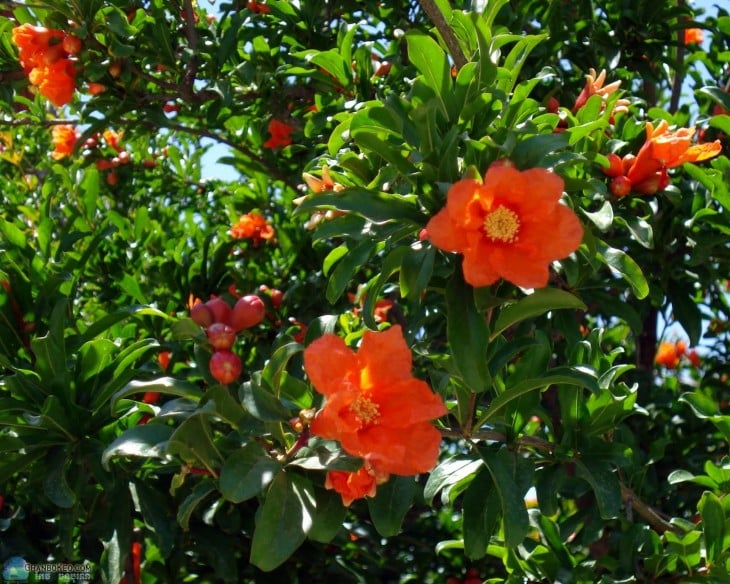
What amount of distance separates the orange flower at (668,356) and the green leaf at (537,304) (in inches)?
103

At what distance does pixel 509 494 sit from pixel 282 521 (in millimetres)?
379

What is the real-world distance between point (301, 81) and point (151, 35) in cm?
53

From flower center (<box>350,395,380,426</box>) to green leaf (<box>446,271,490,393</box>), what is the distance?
0.14m

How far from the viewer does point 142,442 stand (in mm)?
1362

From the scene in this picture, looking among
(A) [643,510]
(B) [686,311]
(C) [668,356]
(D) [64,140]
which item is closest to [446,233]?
(A) [643,510]

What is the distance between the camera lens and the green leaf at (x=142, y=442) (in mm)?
1328

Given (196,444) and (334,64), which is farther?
(334,64)

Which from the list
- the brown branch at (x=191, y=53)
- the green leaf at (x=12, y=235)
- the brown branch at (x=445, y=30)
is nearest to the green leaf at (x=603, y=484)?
the brown branch at (x=445, y=30)

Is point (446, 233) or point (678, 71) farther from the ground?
point (678, 71)

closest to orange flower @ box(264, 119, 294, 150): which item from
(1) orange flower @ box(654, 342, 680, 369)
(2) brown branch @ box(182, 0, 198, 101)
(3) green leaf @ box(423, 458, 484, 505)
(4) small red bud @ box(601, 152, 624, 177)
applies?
(2) brown branch @ box(182, 0, 198, 101)

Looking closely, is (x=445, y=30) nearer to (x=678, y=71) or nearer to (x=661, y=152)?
(x=661, y=152)

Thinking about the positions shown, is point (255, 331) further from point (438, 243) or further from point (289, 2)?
point (438, 243)

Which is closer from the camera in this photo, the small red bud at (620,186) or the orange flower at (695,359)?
the small red bud at (620,186)

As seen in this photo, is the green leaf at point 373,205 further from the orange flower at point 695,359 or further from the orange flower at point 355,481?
the orange flower at point 695,359
